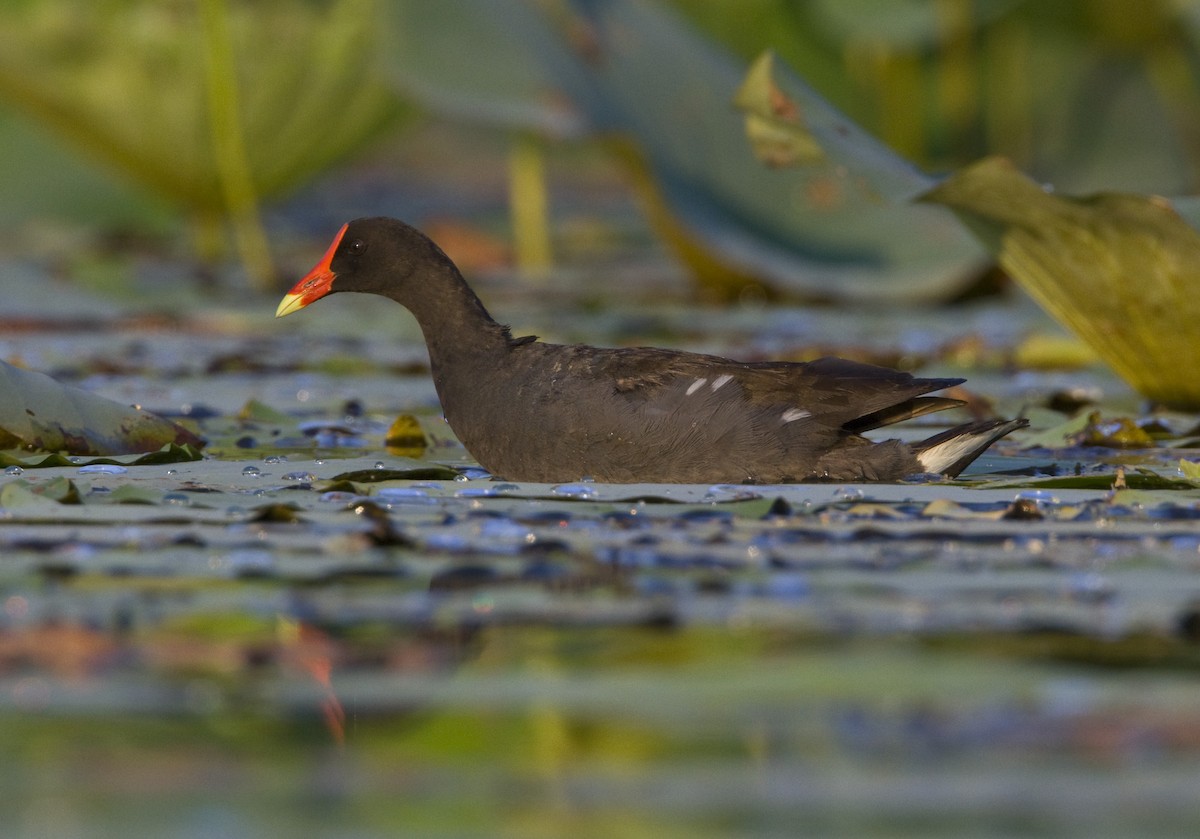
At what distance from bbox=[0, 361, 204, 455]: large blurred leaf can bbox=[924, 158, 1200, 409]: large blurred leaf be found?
165cm

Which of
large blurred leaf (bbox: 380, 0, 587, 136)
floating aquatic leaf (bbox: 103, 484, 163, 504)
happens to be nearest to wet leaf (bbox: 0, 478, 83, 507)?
floating aquatic leaf (bbox: 103, 484, 163, 504)

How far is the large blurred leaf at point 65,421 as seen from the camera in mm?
3734

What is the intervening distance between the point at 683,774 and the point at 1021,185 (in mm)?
2443

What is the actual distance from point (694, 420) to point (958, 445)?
1.50 feet

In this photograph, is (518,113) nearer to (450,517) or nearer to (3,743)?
(450,517)

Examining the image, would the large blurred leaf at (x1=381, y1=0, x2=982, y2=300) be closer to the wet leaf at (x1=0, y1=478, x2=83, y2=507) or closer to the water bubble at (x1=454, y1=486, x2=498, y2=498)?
the water bubble at (x1=454, y1=486, x2=498, y2=498)

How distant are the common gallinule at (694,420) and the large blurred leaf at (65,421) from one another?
0.68 metres

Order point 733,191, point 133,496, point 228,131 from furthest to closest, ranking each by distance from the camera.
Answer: point 228,131
point 733,191
point 133,496

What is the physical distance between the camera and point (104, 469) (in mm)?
3498

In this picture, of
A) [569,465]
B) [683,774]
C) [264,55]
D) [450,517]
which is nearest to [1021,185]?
[569,465]

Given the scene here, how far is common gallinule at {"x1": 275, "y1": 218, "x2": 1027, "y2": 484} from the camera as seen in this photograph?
3.45m

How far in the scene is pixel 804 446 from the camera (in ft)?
11.4

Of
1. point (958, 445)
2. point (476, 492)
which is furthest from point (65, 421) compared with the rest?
point (958, 445)

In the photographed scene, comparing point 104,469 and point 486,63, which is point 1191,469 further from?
point 486,63
